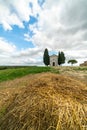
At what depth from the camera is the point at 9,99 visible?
3242 millimetres

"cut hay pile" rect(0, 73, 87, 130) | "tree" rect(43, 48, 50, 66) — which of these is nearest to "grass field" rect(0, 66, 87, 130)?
"cut hay pile" rect(0, 73, 87, 130)

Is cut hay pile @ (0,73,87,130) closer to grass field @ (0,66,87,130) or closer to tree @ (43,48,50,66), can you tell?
grass field @ (0,66,87,130)

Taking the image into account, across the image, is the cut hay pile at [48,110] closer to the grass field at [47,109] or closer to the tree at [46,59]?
the grass field at [47,109]

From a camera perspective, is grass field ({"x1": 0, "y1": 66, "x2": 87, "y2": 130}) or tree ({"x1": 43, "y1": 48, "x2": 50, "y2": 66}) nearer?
grass field ({"x1": 0, "y1": 66, "x2": 87, "y2": 130})

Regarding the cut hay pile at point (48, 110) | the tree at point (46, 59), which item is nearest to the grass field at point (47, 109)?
the cut hay pile at point (48, 110)

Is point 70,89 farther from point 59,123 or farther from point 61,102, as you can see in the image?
point 59,123

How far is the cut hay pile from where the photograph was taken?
2.26m

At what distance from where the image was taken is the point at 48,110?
2.45 m

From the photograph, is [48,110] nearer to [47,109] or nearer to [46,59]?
[47,109]

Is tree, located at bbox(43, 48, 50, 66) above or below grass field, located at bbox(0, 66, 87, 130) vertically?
above

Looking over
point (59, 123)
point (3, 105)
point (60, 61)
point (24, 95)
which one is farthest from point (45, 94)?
point (60, 61)

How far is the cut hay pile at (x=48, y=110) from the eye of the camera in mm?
2260

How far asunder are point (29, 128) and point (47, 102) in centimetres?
52

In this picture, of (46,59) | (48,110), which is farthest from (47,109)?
(46,59)
